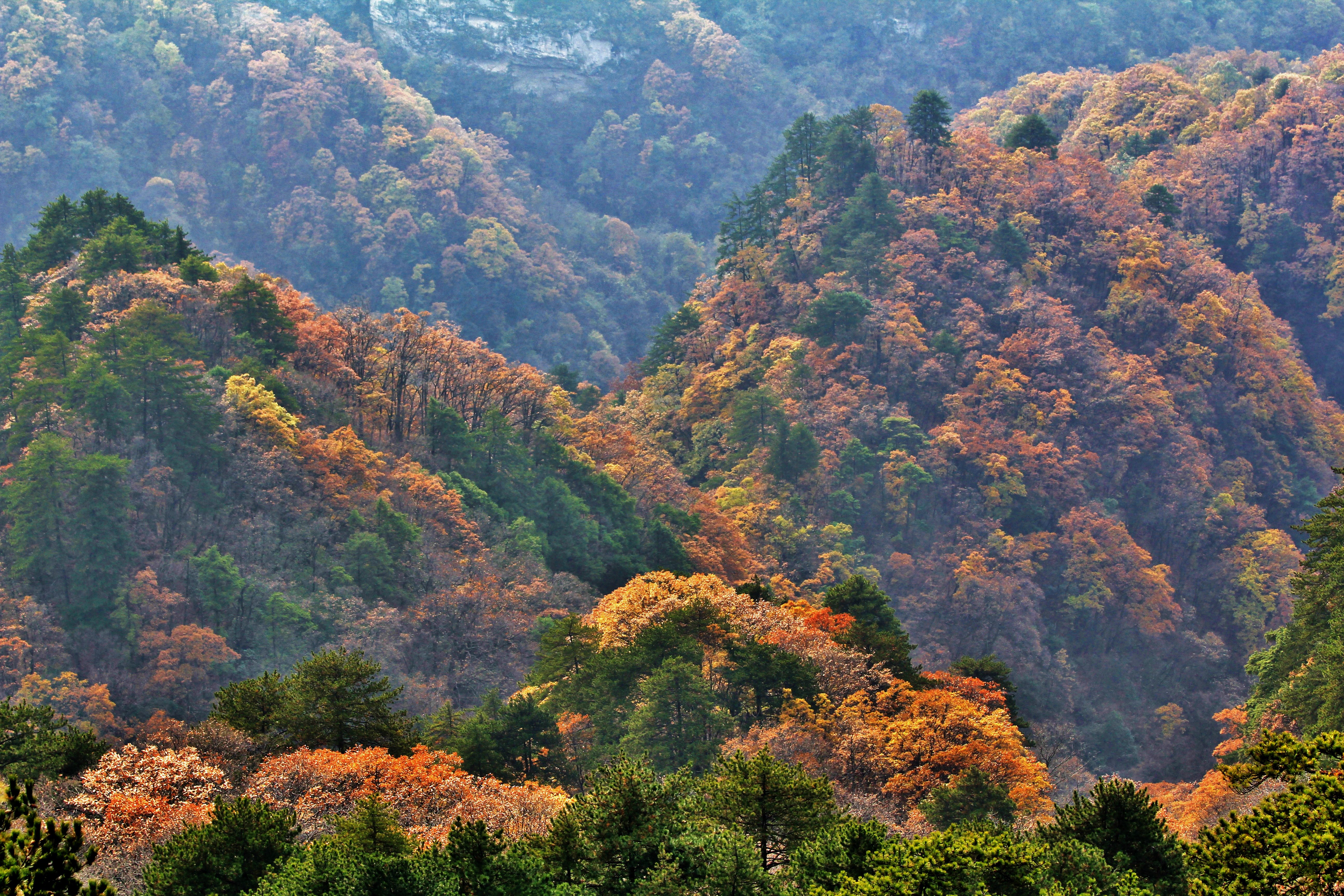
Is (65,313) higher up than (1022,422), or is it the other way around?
(1022,422)

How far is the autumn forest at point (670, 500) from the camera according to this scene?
81.3 feet

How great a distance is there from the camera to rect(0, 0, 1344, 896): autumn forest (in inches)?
976

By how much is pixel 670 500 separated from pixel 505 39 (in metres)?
112

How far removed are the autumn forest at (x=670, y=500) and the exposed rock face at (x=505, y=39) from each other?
20776 millimetres

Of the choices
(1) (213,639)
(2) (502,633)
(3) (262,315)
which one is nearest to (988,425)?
(2) (502,633)

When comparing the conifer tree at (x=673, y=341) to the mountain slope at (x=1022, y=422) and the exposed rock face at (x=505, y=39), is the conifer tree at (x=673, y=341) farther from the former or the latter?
the exposed rock face at (x=505, y=39)

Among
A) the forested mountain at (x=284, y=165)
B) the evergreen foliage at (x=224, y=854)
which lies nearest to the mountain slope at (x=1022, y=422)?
the evergreen foliage at (x=224, y=854)

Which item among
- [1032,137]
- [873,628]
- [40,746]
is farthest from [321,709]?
[1032,137]

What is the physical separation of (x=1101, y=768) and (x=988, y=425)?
22.8m

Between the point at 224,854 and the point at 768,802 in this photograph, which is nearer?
the point at 224,854

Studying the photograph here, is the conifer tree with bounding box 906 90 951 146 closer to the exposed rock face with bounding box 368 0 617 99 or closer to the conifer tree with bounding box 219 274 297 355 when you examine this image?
the conifer tree with bounding box 219 274 297 355

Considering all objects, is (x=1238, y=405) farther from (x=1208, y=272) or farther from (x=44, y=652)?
(x=44, y=652)

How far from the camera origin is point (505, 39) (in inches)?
6348

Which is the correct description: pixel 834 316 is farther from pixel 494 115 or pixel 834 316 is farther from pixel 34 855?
pixel 494 115
